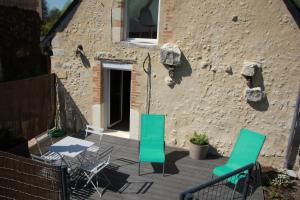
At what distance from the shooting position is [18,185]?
14.6 feet

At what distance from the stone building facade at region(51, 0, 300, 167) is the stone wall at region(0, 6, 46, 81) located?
16.4 feet

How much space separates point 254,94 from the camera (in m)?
6.82

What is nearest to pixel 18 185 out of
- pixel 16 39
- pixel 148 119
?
pixel 148 119

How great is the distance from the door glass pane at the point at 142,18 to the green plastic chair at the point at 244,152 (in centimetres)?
373

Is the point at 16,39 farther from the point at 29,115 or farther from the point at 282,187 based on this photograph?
the point at 282,187

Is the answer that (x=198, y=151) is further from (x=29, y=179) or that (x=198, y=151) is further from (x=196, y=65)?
(x=29, y=179)

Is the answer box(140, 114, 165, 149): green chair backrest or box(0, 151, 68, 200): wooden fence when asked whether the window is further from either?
box(0, 151, 68, 200): wooden fence

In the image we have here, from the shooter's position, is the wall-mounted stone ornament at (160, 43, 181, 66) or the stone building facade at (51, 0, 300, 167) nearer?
the stone building facade at (51, 0, 300, 167)

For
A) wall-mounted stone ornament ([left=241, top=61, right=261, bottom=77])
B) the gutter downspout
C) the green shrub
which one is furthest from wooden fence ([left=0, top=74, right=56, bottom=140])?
the gutter downspout

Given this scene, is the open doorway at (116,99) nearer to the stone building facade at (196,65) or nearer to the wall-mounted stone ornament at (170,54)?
the stone building facade at (196,65)

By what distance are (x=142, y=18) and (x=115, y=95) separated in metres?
2.70

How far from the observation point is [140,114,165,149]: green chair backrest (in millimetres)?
7188

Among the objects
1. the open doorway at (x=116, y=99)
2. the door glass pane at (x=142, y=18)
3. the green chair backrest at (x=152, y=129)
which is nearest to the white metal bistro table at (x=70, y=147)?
the green chair backrest at (x=152, y=129)

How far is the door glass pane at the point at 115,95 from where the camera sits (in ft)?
29.0
